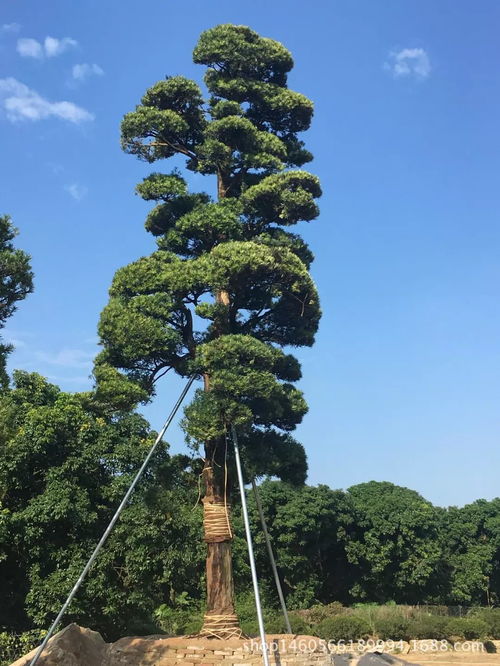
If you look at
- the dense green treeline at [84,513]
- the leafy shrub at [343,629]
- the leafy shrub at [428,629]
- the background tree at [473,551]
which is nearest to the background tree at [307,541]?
the background tree at [473,551]

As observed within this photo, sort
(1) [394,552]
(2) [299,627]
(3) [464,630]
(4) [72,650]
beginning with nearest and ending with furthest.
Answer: (4) [72,650], (2) [299,627], (3) [464,630], (1) [394,552]

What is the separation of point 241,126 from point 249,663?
8001 millimetres

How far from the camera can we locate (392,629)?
55.8 ft

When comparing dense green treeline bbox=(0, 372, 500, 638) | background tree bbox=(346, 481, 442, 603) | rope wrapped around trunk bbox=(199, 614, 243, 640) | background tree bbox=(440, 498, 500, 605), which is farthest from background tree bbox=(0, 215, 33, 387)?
background tree bbox=(440, 498, 500, 605)

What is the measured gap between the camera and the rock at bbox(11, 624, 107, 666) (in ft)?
26.5

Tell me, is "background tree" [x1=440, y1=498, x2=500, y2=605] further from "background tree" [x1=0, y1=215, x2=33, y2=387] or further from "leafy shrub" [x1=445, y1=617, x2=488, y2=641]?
"background tree" [x1=0, y1=215, x2=33, y2=387]

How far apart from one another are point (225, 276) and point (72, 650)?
5.56 m

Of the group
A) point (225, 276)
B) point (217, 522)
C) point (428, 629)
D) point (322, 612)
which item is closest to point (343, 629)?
point (428, 629)

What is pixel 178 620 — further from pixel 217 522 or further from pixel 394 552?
pixel 394 552

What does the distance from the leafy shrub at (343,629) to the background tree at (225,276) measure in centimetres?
855

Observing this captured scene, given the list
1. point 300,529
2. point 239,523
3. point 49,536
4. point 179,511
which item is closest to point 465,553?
point 300,529

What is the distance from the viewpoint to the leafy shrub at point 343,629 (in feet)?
54.4

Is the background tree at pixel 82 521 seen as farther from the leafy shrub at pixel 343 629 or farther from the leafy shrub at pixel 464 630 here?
the leafy shrub at pixel 464 630

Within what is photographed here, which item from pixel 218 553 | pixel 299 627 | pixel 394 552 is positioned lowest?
pixel 299 627
